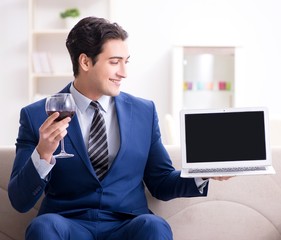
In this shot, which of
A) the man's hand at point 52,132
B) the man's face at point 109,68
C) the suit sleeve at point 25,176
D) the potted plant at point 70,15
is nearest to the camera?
the man's hand at point 52,132

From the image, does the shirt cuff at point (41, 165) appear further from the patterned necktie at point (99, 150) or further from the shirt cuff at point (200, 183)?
the shirt cuff at point (200, 183)

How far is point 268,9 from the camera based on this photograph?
6117mm

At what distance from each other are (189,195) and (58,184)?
0.48 metres

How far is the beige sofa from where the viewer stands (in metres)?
2.31

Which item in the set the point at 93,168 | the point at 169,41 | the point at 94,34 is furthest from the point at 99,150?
the point at 169,41

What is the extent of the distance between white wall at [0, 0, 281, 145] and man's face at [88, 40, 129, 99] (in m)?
3.89

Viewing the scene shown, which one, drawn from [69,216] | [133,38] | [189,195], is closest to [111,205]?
[69,216]

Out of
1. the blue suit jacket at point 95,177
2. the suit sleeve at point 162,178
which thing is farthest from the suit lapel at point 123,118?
the suit sleeve at point 162,178

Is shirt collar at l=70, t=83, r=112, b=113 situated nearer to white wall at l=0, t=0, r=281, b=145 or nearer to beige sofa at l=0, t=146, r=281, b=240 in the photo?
Answer: beige sofa at l=0, t=146, r=281, b=240

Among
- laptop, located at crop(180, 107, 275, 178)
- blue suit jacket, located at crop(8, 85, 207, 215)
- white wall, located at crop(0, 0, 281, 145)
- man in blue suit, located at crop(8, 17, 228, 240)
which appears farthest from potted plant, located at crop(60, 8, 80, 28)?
laptop, located at crop(180, 107, 275, 178)

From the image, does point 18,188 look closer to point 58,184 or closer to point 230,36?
point 58,184

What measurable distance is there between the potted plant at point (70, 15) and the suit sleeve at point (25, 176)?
3778mm

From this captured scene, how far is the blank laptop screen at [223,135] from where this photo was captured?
2.10m

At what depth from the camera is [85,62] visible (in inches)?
89.6
